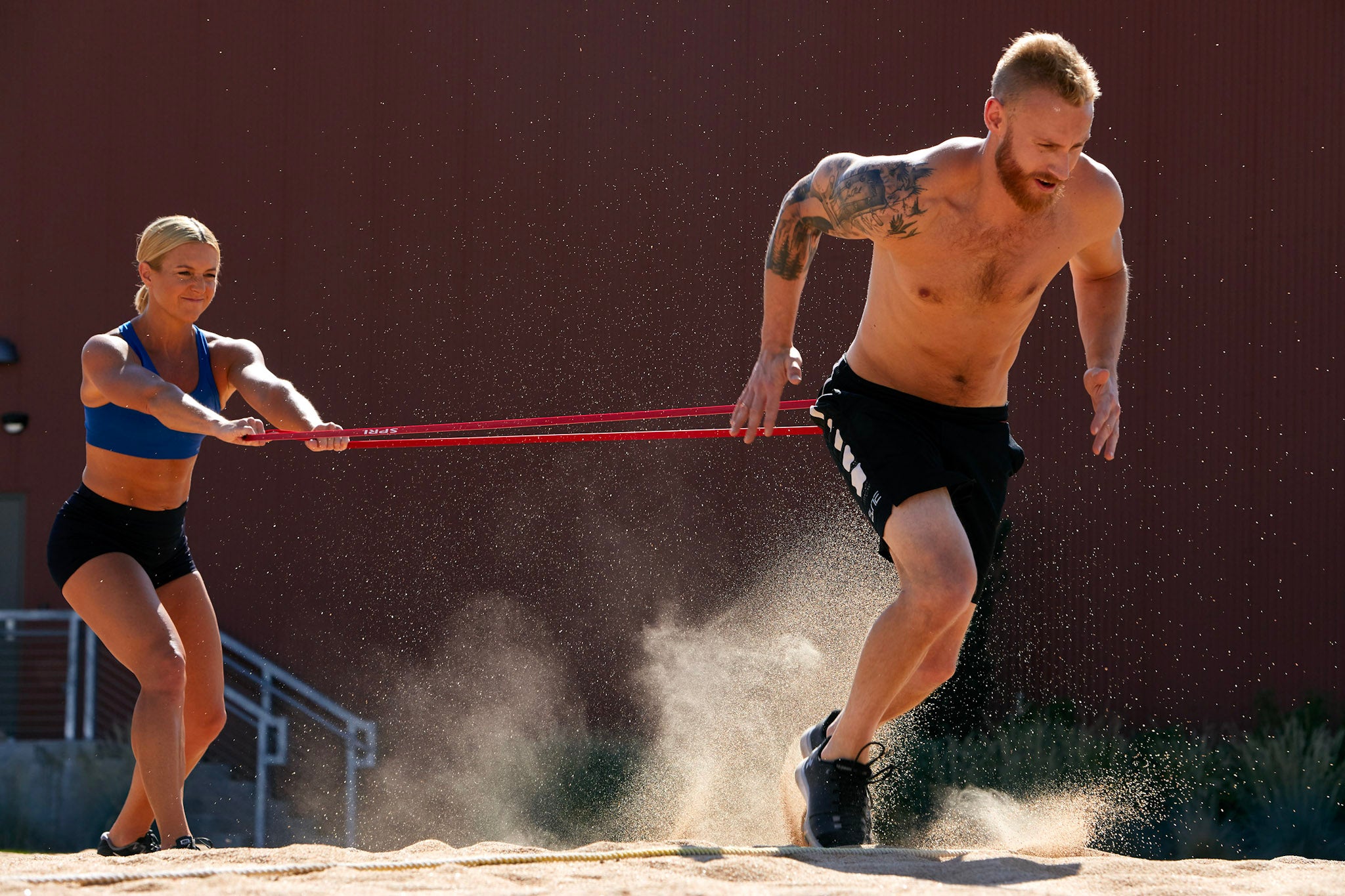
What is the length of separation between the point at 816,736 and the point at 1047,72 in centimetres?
177

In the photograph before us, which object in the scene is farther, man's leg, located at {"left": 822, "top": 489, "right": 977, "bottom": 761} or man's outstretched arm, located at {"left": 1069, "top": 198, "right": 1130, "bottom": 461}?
man's outstretched arm, located at {"left": 1069, "top": 198, "right": 1130, "bottom": 461}

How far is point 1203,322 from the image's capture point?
7965 millimetres

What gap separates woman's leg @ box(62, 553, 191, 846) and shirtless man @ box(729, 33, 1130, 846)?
1.56 meters

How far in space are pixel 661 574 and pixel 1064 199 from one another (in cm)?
551

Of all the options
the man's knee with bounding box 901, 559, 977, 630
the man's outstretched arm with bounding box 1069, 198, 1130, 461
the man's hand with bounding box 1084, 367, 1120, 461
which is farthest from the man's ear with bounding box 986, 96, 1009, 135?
the man's knee with bounding box 901, 559, 977, 630

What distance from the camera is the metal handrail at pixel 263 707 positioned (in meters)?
7.79

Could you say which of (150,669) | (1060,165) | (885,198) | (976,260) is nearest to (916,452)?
(976,260)

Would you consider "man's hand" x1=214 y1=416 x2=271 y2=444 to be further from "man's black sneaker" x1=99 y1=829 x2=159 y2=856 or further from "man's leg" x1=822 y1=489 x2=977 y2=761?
"man's leg" x1=822 y1=489 x2=977 y2=761

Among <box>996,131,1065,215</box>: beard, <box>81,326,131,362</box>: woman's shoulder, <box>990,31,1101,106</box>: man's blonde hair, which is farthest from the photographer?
<box>81,326,131,362</box>: woman's shoulder

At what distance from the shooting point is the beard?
291cm

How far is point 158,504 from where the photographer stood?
3529 millimetres

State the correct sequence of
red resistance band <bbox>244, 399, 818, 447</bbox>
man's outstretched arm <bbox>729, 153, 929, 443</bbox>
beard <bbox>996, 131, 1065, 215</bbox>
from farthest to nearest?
red resistance band <bbox>244, 399, 818, 447</bbox>
man's outstretched arm <bbox>729, 153, 929, 443</bbox>
beard <bbox>996, 131, 1065, 215</bbox>

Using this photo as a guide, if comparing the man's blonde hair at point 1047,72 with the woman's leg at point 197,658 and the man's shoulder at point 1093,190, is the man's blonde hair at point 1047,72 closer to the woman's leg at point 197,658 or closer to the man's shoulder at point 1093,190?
the man's shoulder at point 1093,190

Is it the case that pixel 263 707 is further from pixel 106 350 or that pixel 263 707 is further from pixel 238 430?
pixel 238 430
